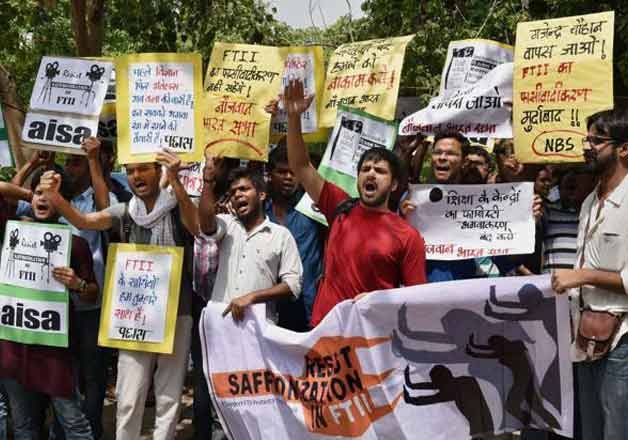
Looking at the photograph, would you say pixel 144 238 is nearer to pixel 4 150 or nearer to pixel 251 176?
pixel 251 176

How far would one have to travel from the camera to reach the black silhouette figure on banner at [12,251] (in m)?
5.46

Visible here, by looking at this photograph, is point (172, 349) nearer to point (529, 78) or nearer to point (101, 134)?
point (101, 134)

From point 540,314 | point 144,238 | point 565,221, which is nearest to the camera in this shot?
point 540,314

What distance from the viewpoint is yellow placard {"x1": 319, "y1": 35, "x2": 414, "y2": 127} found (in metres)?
6.06

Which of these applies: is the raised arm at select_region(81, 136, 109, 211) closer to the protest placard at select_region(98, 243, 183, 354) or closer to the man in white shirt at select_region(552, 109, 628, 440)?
the protest placard at select_region(98, 243, 183, 354)

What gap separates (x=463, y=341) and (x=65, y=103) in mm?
3160

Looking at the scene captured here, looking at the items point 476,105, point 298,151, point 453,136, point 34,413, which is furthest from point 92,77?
point 476,105

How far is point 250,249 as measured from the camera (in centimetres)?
521

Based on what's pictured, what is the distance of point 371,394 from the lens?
181 inches

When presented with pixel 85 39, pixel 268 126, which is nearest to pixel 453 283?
pixel 268 126

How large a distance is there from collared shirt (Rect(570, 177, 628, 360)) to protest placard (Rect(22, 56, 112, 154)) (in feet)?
10.7

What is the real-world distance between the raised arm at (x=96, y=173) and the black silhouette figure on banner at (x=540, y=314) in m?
2.57

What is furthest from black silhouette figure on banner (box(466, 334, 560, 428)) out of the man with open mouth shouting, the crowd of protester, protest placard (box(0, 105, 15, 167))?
protest placard (box(0, 105, 15, 167))

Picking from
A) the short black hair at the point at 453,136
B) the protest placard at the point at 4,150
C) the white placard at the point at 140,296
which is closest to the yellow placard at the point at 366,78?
the short black hair at the point at 453,136
